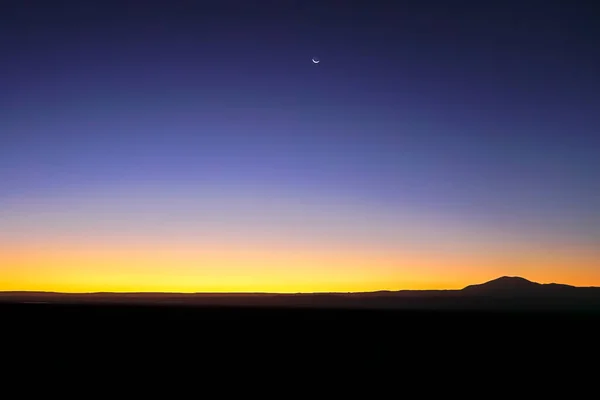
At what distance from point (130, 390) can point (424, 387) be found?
8.06 meters

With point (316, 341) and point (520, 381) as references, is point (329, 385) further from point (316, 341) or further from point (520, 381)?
point (316, 341)

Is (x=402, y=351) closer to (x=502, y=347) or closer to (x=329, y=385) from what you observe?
(x=502, y=347)

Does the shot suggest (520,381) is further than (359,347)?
No

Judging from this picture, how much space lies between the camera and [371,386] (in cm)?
1777

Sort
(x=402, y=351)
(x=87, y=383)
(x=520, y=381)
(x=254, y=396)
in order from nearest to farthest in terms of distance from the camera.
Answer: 1. (x=254, y=396)
2. (x=87, y=383)
3. (x=520, y=381)
4. (x=402, y=351)

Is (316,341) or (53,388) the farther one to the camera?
(316,341)

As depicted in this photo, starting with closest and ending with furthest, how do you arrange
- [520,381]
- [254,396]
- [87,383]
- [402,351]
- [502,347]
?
1. [254,396]
2. [87,383]
3. [520,381]
4. [402,351]
5. [502,347]

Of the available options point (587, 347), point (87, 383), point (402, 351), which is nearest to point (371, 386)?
point (87, 383)

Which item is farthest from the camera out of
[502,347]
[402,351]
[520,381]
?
[502,347]

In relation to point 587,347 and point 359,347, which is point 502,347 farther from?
point 359,347

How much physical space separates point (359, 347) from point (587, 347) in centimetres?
1274

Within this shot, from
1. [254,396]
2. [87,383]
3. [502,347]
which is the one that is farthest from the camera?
[502,347]

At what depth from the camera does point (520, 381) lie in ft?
64.4

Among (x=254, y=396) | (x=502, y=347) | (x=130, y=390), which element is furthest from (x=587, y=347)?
(x=130, y=390)
